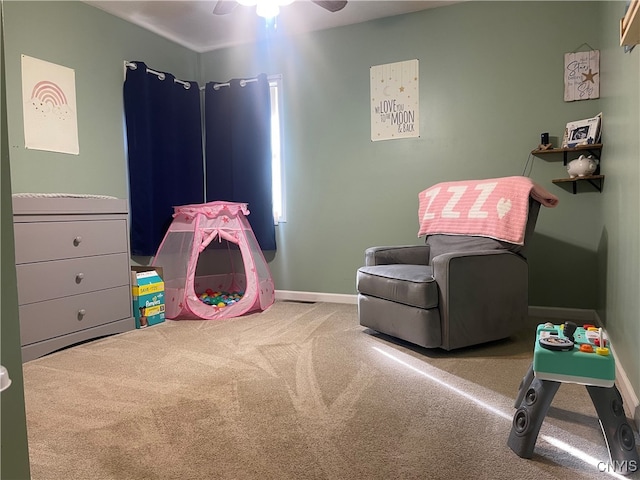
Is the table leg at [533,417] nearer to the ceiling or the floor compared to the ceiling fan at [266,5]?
nearer to the floor

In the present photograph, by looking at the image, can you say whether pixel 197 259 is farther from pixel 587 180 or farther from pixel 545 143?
pixel 587 180

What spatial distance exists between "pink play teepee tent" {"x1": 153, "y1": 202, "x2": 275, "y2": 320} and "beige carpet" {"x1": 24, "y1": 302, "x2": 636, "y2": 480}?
26.4 inches

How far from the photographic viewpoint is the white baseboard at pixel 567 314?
1.74 meters

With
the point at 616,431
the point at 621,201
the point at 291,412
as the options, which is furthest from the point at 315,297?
the point at 616,431

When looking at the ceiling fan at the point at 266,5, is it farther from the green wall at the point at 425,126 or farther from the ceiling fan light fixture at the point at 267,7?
the green wall at the point at 425,126

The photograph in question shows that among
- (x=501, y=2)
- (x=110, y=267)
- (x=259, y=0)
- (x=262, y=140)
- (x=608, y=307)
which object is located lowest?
(x=608, y=307)

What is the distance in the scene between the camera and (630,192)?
1.85 m

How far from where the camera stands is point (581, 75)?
3.15 meters

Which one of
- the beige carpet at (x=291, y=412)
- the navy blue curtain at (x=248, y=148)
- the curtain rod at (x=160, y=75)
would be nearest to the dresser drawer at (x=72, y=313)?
the beige carpet at (x=291, y=412)

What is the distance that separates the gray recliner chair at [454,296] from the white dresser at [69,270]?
64.6 inches

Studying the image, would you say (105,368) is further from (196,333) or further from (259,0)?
(259,0)

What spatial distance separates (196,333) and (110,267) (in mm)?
723

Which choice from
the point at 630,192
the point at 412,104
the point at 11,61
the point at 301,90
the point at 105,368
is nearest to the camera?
the point at 630,192

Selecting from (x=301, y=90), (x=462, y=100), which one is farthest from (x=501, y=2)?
(x=301, y=90)
